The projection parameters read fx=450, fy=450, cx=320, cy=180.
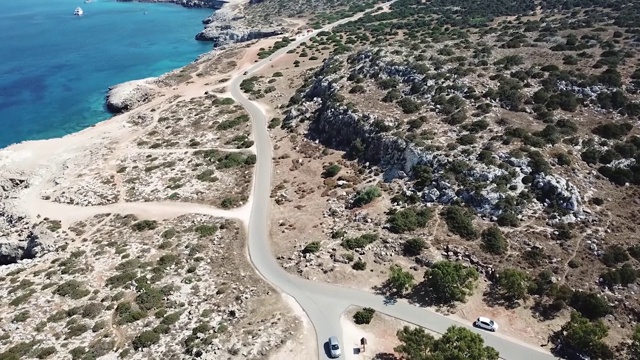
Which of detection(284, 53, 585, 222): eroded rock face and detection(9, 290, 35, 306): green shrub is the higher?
detection(284, 53, 585, 222): eroded rock face

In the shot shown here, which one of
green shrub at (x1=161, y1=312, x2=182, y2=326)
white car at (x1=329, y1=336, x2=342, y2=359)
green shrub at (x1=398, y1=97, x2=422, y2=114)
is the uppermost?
green shrub at (x1=398, y1=97, x2=422, y2=114)

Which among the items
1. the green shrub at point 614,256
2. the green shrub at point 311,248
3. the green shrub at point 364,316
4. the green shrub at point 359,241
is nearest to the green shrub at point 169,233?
the green shrub at point 311,248

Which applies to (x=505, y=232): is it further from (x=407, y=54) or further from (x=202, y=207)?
(x=407, y=54)

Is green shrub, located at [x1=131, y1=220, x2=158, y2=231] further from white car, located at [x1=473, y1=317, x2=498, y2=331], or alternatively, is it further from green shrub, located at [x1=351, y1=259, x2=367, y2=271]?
white car, located at [x1=473, y1=317, x2=498, y2=331]

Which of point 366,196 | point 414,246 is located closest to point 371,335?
point 414,246

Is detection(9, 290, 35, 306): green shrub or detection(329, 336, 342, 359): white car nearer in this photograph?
detection(329, 336, 342, 359): white car

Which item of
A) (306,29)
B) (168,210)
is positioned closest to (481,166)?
(168,210)

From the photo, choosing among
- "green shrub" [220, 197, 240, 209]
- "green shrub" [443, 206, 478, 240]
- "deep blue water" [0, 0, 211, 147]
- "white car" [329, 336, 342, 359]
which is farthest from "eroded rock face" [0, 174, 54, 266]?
"green shrub" [443, 206, 478, 240]
